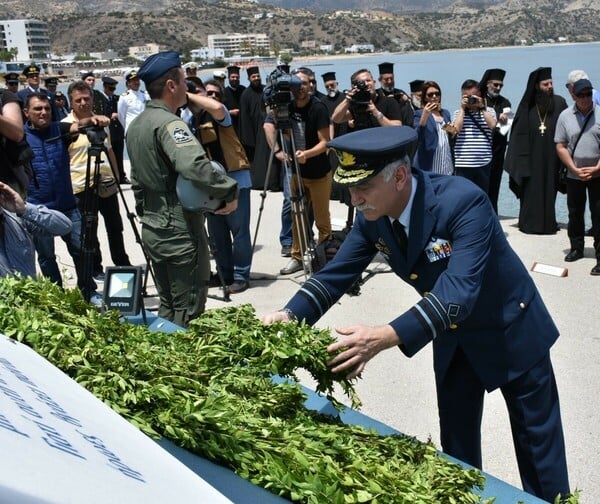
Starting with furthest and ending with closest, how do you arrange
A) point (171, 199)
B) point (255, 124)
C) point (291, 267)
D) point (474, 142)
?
point (255, 124), point (474, 142), point (291, 267), point (171, 199)

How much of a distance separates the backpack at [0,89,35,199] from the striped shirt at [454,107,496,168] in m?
4.61

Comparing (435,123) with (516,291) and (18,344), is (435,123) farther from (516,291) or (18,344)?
(18,344)

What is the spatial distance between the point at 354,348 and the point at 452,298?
361mm

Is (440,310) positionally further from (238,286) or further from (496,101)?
(496,101)

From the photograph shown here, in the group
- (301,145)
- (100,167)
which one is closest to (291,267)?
(301,145)

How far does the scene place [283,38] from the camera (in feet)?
414

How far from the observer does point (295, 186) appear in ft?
21.5

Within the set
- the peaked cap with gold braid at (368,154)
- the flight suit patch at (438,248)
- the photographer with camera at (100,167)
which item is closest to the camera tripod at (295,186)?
the photographer with camera at (100,167)

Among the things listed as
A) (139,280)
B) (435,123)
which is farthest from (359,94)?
(139,280)

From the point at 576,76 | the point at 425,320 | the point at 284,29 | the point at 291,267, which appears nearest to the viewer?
the point at 425,320

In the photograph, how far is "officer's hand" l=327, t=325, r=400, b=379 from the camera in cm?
203

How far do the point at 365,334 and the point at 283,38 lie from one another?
12954 centimetres

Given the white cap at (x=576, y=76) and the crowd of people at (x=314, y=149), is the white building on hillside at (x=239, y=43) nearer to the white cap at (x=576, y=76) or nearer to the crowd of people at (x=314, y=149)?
the crowd of people at (x=314, y=149)

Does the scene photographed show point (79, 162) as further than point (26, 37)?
No
